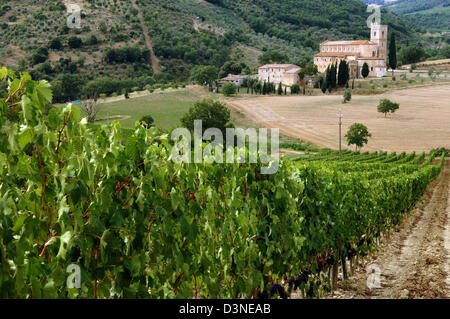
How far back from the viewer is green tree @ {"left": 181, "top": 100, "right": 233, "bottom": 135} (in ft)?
171

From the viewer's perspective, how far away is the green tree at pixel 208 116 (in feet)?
171

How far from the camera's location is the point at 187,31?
122 metres

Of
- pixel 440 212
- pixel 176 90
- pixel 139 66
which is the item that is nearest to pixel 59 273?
pixel 440 212

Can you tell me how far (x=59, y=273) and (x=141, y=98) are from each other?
70953 millimetres

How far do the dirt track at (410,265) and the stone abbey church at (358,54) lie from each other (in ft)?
287

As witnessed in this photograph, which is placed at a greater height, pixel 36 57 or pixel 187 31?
pixel 187 31

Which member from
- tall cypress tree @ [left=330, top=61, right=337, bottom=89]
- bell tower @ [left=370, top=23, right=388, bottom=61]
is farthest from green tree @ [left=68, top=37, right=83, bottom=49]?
bell tower @ [left=370, top=23, right=388, bottom=61]

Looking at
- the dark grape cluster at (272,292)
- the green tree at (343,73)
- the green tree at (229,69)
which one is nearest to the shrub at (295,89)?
the green tree at (343,73)

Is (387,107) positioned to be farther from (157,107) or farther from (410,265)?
(410,265)

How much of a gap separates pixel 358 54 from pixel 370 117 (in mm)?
45379

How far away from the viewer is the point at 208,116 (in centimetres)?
5291

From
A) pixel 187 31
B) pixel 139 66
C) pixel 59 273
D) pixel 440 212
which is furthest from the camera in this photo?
pixel 187 31
